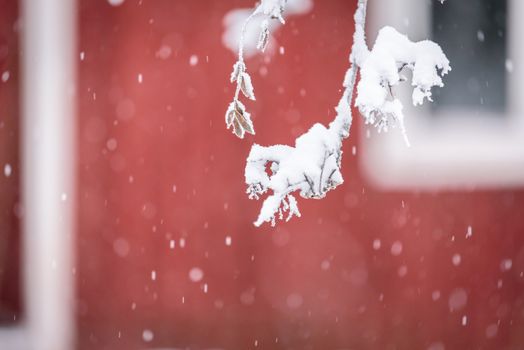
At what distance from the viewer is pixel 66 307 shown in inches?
194

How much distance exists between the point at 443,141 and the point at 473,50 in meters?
0.65

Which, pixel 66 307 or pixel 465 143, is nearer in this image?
pixel 465 143

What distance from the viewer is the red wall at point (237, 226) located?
4738 mm

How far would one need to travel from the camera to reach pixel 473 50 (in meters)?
4.68

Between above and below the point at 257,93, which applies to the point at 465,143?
below

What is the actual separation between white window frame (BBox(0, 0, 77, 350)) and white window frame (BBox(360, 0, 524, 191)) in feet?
6.70

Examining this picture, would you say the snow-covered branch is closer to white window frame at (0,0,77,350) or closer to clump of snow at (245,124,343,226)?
clump of snow at (245,124,343,226)

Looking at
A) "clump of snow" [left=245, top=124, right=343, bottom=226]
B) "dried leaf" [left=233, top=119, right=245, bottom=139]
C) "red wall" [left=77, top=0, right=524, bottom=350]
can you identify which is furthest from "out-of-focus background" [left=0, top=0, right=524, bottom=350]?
"clump of snow" [left=245, top=124, right=343, bottom=226]

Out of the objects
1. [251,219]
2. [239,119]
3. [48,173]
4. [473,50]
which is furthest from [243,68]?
[48,173]

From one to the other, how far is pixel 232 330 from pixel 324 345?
2.08 ft

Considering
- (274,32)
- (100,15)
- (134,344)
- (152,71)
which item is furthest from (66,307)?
(274,32)

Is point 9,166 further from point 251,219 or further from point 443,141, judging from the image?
point 443,141

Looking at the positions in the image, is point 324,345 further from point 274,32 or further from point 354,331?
point 274,32

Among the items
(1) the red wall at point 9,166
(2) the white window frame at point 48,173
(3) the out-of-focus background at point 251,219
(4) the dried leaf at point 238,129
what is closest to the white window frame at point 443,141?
(3) the out-of-focus background at point 251,219
